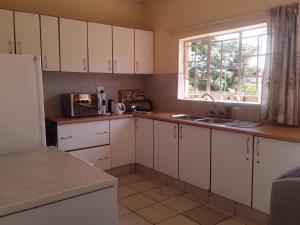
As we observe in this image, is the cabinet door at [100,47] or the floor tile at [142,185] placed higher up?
the cabinet door at [100,47]

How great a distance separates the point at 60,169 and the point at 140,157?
2.43m

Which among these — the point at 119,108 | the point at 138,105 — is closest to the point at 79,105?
the point at 119,108

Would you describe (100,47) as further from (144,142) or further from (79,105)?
(144,142)

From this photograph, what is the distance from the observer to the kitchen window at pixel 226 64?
9.78 ft

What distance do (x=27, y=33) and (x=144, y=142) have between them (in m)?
1.92

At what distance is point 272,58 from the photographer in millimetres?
2604

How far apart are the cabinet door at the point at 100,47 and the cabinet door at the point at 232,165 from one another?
1776 mm

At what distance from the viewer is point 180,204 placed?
9.24 ft

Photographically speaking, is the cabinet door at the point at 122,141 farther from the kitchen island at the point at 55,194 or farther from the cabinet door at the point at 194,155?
the kitchen island at the point at 55,194

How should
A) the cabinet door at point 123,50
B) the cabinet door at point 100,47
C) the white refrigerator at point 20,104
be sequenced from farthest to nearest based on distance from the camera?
1. the cabinet door at point 123,50
2. the cabinet door at point 100,47
3. the white refrigerator at point 20,104

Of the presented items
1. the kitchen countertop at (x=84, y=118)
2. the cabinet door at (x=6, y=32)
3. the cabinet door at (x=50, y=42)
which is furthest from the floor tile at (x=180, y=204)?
the cabinet door at (x=6, y=32)

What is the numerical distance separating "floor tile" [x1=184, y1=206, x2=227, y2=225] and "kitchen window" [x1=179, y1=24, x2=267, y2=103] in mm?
1321

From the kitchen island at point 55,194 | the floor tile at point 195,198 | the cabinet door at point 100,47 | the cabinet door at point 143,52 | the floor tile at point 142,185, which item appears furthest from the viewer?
the cabinet door at point 143,52

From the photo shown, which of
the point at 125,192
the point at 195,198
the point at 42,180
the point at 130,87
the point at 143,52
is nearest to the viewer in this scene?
the point at 42,180
